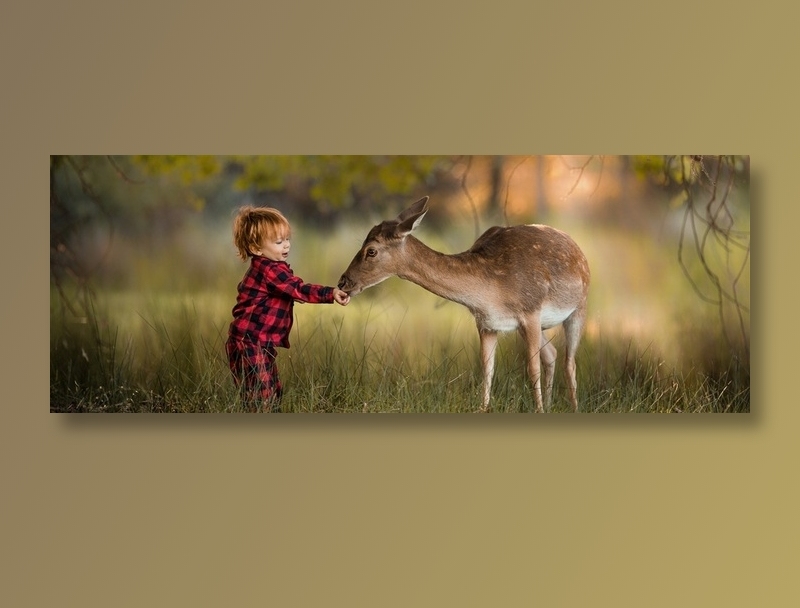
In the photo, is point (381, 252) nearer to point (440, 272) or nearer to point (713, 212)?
point (440, 272)

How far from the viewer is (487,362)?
3037mm

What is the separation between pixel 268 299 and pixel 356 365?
0.99 ft

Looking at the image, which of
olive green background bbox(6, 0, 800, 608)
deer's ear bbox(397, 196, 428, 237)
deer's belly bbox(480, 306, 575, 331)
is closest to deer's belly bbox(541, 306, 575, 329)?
deer's belly bbox(480, 306, 575, 331)

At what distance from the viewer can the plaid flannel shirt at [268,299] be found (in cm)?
301

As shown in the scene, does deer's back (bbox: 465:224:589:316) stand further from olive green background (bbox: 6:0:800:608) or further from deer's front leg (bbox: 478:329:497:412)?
olive green background (bbox: 6:0:800:608)

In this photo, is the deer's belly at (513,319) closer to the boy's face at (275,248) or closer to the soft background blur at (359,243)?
the soft background blur at (359,243)

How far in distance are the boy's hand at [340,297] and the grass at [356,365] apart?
23 mm

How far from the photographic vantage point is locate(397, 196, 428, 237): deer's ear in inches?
120

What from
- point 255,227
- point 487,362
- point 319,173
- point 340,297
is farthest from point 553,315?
point 255,227

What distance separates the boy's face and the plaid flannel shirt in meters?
0.01

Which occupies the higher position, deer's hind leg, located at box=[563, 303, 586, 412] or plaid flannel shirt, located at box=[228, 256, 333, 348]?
plaid flannel shirt, located at box=[228, 256, 333, 348]
